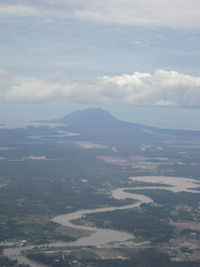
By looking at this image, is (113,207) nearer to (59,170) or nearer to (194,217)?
(194,217)

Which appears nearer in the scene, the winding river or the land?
the land

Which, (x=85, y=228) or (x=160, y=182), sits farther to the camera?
(x=160, y=182)

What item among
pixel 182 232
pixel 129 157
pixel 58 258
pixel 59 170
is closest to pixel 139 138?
pixel 129 157

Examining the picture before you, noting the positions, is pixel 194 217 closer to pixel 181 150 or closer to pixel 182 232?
pixel 182 232

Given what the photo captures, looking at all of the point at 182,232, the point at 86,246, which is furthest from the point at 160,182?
the point at 86,246

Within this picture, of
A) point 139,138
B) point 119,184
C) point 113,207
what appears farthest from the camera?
point 139,138

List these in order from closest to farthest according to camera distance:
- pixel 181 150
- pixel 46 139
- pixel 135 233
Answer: pixel 135 233 < pixel 181 150 < pixel 46 139
